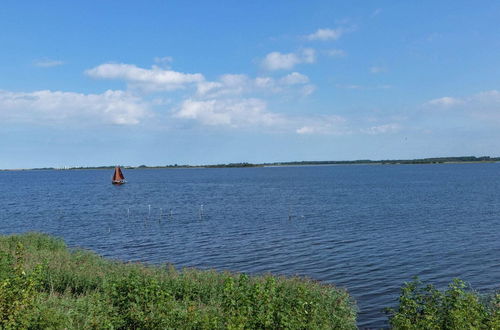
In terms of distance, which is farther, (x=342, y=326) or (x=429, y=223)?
(x=429, y=223)

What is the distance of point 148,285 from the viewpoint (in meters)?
17.5

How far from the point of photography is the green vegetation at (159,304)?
558 inches

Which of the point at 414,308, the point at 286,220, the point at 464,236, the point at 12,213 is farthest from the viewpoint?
the point at 12,213

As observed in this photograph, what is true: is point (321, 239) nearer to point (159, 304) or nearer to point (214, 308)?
point (214, 308)

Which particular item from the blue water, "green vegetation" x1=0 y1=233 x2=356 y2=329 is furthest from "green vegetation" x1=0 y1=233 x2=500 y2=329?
the blue water

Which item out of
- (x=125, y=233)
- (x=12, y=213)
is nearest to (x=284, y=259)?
(x=125, y=233)

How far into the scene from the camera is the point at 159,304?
15234 mm

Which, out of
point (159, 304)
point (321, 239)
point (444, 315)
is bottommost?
point (321, 239)

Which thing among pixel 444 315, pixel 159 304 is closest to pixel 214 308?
pixel 159 304

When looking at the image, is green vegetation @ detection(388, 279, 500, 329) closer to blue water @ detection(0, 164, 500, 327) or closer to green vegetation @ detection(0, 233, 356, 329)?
green vegetation @ detection(0, 233, 356, 329)

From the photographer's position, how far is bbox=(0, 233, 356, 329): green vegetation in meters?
14.2

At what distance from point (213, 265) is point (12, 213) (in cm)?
6063

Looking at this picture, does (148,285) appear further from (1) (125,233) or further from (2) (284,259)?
(1) (125,233)

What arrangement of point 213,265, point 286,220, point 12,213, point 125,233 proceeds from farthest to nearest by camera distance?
point 12,213, point 286,220, point 125,233, point 213,265
